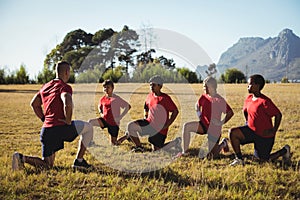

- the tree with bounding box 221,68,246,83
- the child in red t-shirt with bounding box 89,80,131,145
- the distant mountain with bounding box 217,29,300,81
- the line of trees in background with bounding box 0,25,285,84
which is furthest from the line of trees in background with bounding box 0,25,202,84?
the distant mountain with bounding box 217,29,300,81

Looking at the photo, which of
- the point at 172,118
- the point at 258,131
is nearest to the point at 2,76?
the point at 172,118

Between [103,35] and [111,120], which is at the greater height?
[103,35]

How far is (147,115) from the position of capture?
6.62 m

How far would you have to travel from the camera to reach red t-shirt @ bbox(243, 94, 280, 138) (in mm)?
5115

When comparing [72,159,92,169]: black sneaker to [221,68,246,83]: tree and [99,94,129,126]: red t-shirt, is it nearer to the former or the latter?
[99,94,129,126]: red t-shirt

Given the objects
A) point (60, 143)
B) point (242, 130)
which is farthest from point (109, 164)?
point (242, 130)

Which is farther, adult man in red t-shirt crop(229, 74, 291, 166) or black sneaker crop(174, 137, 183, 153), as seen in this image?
black sneaker crop(174, 137, 183, 153)

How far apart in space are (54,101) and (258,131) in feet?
10.3

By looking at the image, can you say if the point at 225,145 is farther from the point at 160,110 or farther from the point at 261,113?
the point at 160,110

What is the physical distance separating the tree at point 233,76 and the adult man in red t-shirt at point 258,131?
4313cm

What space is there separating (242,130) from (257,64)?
104 m

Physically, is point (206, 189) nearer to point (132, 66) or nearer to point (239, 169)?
point (239, 169)

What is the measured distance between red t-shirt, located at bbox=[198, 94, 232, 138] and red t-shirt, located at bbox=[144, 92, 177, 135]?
1.85 ft

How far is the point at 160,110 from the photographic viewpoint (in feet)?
20.6
